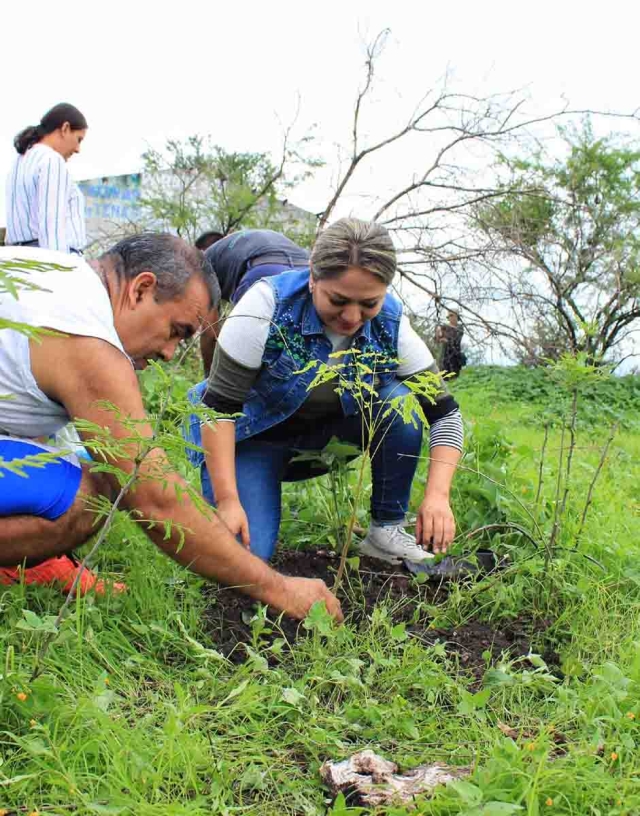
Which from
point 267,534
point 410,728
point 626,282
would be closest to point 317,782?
point 410,728

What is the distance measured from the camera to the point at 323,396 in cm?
287

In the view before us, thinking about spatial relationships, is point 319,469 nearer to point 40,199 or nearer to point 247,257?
point 247,257

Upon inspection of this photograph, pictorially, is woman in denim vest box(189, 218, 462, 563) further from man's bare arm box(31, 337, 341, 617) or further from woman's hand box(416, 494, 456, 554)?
man's bare arm box(31, 337, 341, 617)

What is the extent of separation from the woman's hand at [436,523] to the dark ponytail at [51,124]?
2.69 meters

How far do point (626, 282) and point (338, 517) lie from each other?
10.3m

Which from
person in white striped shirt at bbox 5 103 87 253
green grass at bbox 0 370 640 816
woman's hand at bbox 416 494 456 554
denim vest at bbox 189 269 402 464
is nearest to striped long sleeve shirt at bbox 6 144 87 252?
person in white striped shirt at bbox 5 103 87 253

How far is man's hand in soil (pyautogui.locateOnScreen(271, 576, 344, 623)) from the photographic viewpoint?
7.01ft

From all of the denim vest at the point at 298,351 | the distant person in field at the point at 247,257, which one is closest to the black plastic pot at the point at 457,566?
the denim vest at the point at 298,351

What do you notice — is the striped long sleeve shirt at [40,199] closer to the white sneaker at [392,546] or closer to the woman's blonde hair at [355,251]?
the woman's blonde hair at [355,251]

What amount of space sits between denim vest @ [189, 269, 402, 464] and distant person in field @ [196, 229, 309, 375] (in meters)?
0.69

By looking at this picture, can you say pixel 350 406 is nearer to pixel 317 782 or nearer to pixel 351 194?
pixel 317 782

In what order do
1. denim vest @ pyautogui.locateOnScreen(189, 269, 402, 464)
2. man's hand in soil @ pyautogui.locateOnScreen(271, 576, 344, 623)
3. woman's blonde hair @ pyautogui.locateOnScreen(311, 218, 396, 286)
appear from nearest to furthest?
man's hand in soil @ pyautogui.locateOnScreen(271, 576, 344, 623), woman's blonde hair @ pyautogui.locateOnScreen(311, 218, 396, 286), denim vest @ pyautogui.locateOnScreen(189, 269, 402, 464)

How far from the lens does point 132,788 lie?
4.73 feet

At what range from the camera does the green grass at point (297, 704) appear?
147 cm
